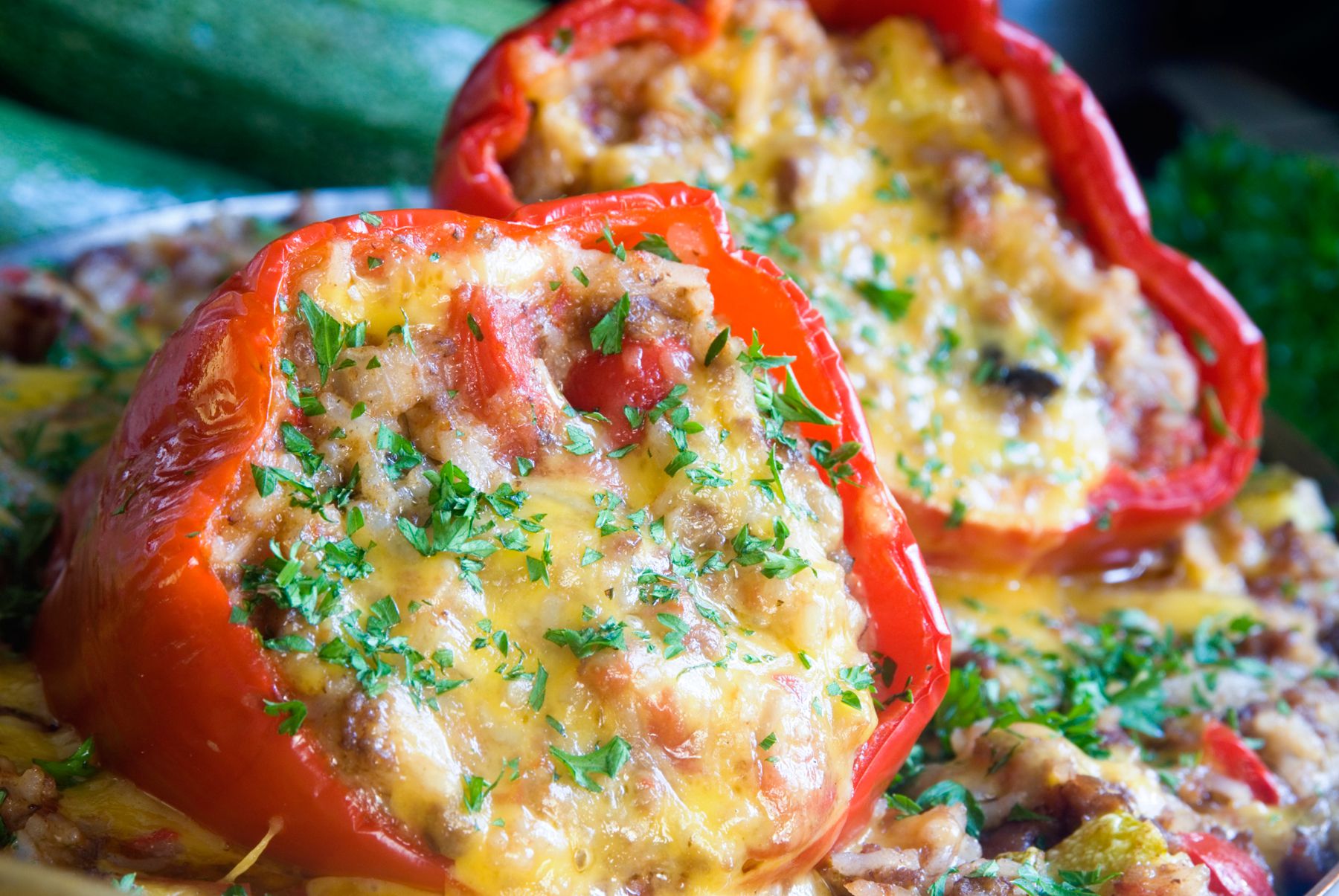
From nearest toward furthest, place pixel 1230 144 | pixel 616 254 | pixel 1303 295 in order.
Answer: pixel 616 254 < pixel 1303 295 < pixel 1230 144

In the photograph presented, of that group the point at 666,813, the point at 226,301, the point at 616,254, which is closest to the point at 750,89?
the point at 616,254

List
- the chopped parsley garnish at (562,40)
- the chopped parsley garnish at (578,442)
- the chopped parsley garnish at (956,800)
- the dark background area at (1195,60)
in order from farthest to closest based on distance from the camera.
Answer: the dark background area at (1195,60) → the chopped parsley garnish at (562,40) → the chopped parsley garnish at (956,800) → the chopped parsley garnish at (578,442)

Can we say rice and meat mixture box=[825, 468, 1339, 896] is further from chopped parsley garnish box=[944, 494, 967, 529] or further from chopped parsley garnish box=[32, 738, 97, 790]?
chopped parsley garnish box=[32, 738, 97, 790]

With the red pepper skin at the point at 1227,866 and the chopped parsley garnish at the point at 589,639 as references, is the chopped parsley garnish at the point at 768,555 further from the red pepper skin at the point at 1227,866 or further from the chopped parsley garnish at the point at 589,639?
the red pepper skin at the point at 1227,866

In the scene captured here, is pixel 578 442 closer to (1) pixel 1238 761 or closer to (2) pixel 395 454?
(2) pixel 395 454

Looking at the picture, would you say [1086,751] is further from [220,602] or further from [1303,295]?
[1303,295]

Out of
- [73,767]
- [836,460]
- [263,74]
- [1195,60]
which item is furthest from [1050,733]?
[1195,60]

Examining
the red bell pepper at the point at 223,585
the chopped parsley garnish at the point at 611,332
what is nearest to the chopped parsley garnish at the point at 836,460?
the red bell pepper at the point at 223,585
